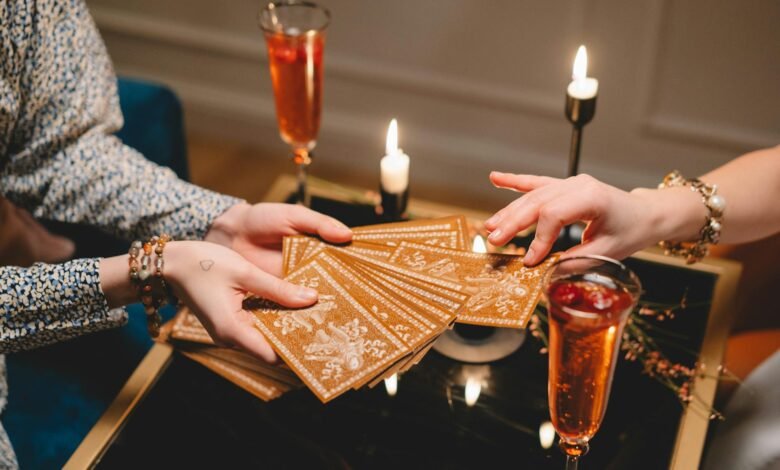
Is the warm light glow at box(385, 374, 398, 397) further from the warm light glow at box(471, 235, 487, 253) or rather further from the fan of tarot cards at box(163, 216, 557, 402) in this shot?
the warm light glow at box(471, 235, 487, 253)

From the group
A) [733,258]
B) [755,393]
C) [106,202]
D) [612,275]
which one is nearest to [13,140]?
[106,202]

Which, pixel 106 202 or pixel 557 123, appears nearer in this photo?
pixel 106 202

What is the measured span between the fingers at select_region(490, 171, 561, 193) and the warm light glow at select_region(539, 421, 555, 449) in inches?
17.2

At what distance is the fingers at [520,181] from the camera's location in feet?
4.78

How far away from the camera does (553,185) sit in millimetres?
1429

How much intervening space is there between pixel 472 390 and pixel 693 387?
1.36 feet

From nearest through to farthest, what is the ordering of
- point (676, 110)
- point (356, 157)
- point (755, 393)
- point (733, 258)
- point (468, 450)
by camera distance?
point (468, 450), point (755, 393), point (733, 258), point (676, 110), point (356, 157)

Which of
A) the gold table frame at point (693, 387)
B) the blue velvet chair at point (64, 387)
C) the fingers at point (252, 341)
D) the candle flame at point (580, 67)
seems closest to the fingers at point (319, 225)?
the fingers at point (252, 341)

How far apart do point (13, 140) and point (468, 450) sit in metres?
1.13

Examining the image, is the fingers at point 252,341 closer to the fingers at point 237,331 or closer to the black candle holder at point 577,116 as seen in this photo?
the fingers at point 237,331

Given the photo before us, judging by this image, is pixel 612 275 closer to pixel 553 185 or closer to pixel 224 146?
pixel 553 185

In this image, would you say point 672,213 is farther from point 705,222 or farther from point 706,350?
point 706,350

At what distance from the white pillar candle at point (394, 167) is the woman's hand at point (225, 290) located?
44 centimetres

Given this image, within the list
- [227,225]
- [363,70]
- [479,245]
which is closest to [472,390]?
[479,245]
